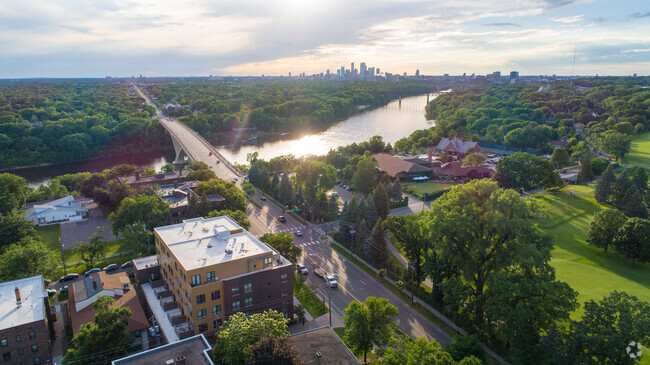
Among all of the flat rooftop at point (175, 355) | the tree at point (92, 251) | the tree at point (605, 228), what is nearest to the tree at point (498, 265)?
the flat rooftop at point (175, 355)

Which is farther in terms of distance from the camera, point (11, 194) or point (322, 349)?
point (11, 194)

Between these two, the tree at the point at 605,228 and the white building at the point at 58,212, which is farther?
the white building at the point at 58,212

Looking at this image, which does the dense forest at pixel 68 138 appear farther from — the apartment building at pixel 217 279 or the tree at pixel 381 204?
the tree at pixel 381 204

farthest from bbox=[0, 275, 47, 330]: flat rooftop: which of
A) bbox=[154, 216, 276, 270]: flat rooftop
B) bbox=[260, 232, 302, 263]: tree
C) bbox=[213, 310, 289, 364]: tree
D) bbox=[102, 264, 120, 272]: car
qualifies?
bbox=[260, 232, 302, 263]: tree

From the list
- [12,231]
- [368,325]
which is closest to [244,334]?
[368,325]

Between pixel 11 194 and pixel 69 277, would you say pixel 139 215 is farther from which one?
pixel 11 194
